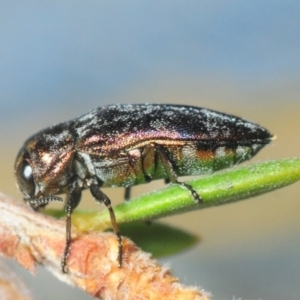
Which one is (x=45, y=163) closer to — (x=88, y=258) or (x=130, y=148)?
(x=130, y=148)

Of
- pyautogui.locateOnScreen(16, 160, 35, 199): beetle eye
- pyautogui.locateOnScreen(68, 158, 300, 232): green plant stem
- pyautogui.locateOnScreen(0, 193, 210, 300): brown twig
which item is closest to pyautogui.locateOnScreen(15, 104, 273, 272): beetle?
pyautogui.locateOnScreen(16, 160, 35, 199): beetle eye

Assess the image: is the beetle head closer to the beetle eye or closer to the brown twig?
the beetle eye

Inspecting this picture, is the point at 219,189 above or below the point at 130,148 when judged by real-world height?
below

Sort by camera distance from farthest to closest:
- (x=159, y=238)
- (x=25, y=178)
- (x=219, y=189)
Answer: (x=25, y=178)
(x=159, y=238)
(x=219, y=189)

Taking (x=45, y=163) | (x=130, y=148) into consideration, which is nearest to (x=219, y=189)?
(x=130, y=148)

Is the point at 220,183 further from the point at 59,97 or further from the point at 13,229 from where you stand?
the point at 59,97

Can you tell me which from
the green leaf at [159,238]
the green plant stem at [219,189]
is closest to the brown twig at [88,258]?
the green plant stem at [219,189]
